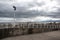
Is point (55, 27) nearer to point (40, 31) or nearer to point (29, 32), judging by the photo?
point (40, 31)

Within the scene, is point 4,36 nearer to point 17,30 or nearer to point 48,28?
point 17,30

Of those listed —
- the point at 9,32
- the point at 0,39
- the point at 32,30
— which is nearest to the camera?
the point at 0,39

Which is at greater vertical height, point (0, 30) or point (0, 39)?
point (0, 30)

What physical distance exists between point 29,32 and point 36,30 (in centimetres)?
122

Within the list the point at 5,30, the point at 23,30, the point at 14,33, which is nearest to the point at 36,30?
the point at 23,30

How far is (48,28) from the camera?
54.9 feet

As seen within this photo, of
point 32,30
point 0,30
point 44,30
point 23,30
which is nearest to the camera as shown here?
point 0,30

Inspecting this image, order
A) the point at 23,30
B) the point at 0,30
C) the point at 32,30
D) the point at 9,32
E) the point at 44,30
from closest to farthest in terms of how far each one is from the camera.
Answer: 1. the point at 0,30
2. the point at 9,32
3. the point at 23,30
4. the point at 32,30
5. the point at 44,30

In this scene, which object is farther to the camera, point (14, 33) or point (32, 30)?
point (32, 30)

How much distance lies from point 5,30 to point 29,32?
3594 mm

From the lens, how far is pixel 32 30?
14.9 m

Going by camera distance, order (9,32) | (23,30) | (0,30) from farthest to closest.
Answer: (23,30) < (9,32) < (0,30)

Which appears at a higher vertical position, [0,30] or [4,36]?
[0,30]

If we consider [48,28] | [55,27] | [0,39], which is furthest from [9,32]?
[55,27]
